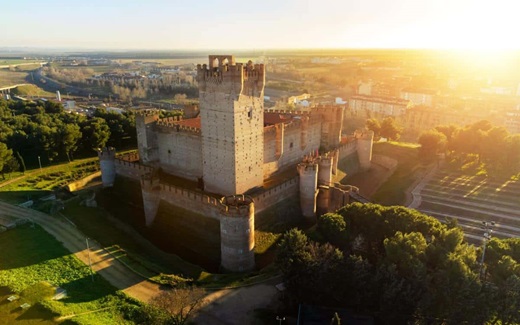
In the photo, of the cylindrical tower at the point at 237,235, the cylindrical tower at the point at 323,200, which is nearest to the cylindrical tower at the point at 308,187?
the cylindrical tower at the point at 323,200

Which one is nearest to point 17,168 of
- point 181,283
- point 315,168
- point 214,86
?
point 214,86

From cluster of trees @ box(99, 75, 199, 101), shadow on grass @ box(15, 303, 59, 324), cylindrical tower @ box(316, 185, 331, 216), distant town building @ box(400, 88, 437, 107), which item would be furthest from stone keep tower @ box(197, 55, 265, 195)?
cluster of trees @ box(99, 75, 199, 101)

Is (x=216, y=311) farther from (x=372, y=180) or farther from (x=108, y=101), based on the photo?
(x=108, y=101)

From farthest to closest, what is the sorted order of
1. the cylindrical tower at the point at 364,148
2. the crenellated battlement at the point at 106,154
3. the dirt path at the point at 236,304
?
the cylindrical tower at the point at 364,148 → the crenellated battlement at the point at 106,154 → the dirt path at the point at 236,304

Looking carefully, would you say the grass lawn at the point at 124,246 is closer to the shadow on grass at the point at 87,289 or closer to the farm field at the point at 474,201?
the shadow on grass at the point at 87,289

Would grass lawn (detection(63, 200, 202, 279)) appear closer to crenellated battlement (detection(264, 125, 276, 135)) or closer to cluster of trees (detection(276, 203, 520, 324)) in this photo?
cluster of trees (detection(276, 203, 520, 324))

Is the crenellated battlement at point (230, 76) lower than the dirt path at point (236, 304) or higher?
higher

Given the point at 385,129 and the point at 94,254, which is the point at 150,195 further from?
the point at 385,129
